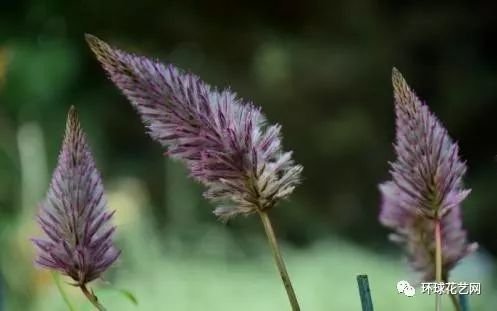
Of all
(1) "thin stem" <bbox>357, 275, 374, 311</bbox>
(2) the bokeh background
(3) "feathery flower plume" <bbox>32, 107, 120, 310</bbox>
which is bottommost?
(1) "thin stem" <bbox>357, 275, 374, 311</bbox>

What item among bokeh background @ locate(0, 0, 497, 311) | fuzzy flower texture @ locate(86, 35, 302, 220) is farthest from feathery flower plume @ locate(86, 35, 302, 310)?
bokeh background @ locate(0, 0, 497, 311)

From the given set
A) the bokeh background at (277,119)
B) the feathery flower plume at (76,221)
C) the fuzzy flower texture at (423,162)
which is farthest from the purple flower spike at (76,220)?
the bokeh background at (277,119)

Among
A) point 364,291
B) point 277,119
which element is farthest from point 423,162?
point 277,119

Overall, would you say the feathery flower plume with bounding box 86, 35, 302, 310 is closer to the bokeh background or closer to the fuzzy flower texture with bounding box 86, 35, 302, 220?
the fuzzy flower texture with bounding box 86, 35, 302, 220

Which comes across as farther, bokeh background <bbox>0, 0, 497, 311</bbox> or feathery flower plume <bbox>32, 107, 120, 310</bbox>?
bokeh background <bbox>0, 0, 497, 311</bbox>

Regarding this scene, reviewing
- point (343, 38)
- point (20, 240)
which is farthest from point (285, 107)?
point (20, 240)

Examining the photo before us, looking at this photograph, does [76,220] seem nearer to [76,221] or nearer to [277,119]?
[76,221]
